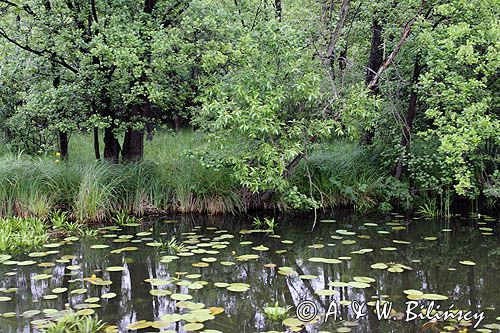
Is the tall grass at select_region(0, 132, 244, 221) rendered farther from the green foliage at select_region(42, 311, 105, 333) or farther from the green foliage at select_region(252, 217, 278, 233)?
the green foliage at select_region(42, 311, 105, 333)

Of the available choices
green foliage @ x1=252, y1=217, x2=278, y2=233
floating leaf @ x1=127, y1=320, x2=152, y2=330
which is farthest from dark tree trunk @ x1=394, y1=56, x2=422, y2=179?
floating leaf @ x1=127, y1=320, x2=152, y2=330

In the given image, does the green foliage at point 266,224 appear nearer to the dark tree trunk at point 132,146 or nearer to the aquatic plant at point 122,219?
the aquatic plant at point 122,219

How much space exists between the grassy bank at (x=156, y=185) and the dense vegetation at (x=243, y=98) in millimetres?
27

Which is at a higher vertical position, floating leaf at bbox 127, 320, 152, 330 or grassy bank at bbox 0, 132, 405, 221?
grassy bank at bbox 0, 132, 405, 221

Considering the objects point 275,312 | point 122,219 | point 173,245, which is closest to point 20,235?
point 122,219

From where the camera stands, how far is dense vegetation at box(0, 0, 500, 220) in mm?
7730

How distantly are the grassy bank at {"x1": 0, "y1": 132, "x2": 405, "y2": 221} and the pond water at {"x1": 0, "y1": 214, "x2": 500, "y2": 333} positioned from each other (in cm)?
81

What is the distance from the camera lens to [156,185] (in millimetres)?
8828

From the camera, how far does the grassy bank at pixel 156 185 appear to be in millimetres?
8031

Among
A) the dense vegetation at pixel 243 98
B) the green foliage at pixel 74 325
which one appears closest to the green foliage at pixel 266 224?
the dense vegetation at pixel 243 98

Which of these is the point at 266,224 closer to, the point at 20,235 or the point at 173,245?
the point at 173,245

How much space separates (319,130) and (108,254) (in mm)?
3705

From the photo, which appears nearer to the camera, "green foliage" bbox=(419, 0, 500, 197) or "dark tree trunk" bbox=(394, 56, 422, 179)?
"green foliage" bbox=(419, 0, 500, 197)

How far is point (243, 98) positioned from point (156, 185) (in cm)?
240
